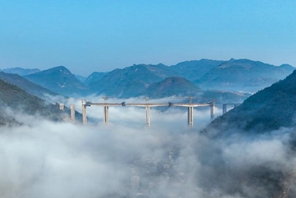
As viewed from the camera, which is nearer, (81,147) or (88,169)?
(88,169)

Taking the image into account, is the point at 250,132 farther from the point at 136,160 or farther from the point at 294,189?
the point at 136,160

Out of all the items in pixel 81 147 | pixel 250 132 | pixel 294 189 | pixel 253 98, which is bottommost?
pixel 81 147

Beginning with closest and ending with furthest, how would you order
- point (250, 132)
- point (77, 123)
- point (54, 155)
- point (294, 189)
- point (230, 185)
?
point (294, 189)
point (230, 185)
point (250, 132)
point (54, 155)
point (77, 123)

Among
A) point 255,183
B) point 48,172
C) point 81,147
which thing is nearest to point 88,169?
point 48,172

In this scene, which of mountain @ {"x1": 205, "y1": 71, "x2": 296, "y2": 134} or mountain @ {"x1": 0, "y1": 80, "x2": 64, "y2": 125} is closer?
mountain @ {"x1": 205, "y1": 71, "x2": 296, "y2": 134}

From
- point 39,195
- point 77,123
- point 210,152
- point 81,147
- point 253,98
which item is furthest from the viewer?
point 77,123
